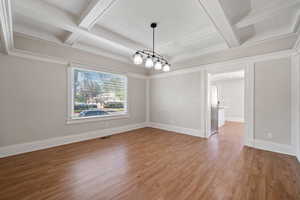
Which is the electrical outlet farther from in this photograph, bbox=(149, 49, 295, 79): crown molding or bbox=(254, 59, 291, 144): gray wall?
bbox=(149, 49, 295, 79): crown molding

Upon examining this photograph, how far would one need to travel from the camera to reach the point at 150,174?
2090 mm

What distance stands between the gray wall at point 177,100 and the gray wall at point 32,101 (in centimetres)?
303

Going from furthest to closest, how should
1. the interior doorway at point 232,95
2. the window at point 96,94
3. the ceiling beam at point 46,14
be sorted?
the interior doorway at point 232,95, the window at point 96,94, the ceiling beam at point 46,14

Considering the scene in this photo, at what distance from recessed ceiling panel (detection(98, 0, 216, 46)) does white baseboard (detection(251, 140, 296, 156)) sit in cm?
320

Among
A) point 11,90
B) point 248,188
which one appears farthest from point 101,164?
point 11,90

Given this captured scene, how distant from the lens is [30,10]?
79.1 inches

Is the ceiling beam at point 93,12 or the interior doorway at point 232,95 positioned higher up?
the ceiling beam at point 93,12

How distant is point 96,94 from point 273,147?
203 inches

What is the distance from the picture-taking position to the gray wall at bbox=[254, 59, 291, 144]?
2.87 m

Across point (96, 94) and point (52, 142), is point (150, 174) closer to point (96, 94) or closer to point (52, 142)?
point (52, 142)

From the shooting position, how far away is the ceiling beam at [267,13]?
2005 millimetres

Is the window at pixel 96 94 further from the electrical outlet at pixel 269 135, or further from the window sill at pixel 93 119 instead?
the electrical outlet at pixel 269 135

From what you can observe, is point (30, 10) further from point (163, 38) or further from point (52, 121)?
point (163, 38)

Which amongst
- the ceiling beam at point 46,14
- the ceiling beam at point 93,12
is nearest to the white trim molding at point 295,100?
the ceiling beam at point 93,12
